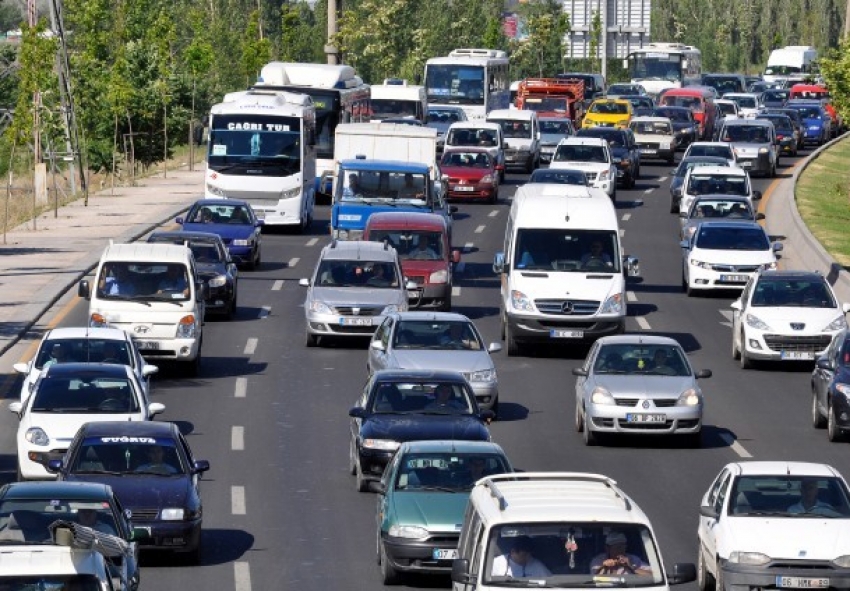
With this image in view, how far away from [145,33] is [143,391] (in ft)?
197

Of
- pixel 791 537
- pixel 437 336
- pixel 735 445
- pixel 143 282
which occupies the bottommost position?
pixel 735 445

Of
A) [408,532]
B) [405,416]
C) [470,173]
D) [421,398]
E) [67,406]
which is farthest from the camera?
[470,173]

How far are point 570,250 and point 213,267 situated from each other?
7.04 m

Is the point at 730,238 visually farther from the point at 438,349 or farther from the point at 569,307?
the point at 438,349

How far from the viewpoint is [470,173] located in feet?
204

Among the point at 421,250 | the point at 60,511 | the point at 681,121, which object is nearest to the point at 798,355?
the point at 421,250

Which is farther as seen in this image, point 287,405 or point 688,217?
point 688,217

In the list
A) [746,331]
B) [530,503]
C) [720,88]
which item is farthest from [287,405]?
[720,88]

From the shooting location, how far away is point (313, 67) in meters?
64.1

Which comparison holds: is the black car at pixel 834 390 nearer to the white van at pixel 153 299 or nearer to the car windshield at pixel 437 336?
the car windshield at pixel 437 336

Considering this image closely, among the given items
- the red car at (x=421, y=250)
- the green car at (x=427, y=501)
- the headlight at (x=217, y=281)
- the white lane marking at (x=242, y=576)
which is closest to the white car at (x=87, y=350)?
the white lane marking at (x=242, y=576)

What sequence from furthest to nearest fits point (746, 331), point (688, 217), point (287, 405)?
1. point (688, 217)
2. point (746, 331)
3. point (287, 405)

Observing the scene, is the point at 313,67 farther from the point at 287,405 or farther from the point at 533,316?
the point at 287,405

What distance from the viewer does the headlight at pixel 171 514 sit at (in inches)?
813
